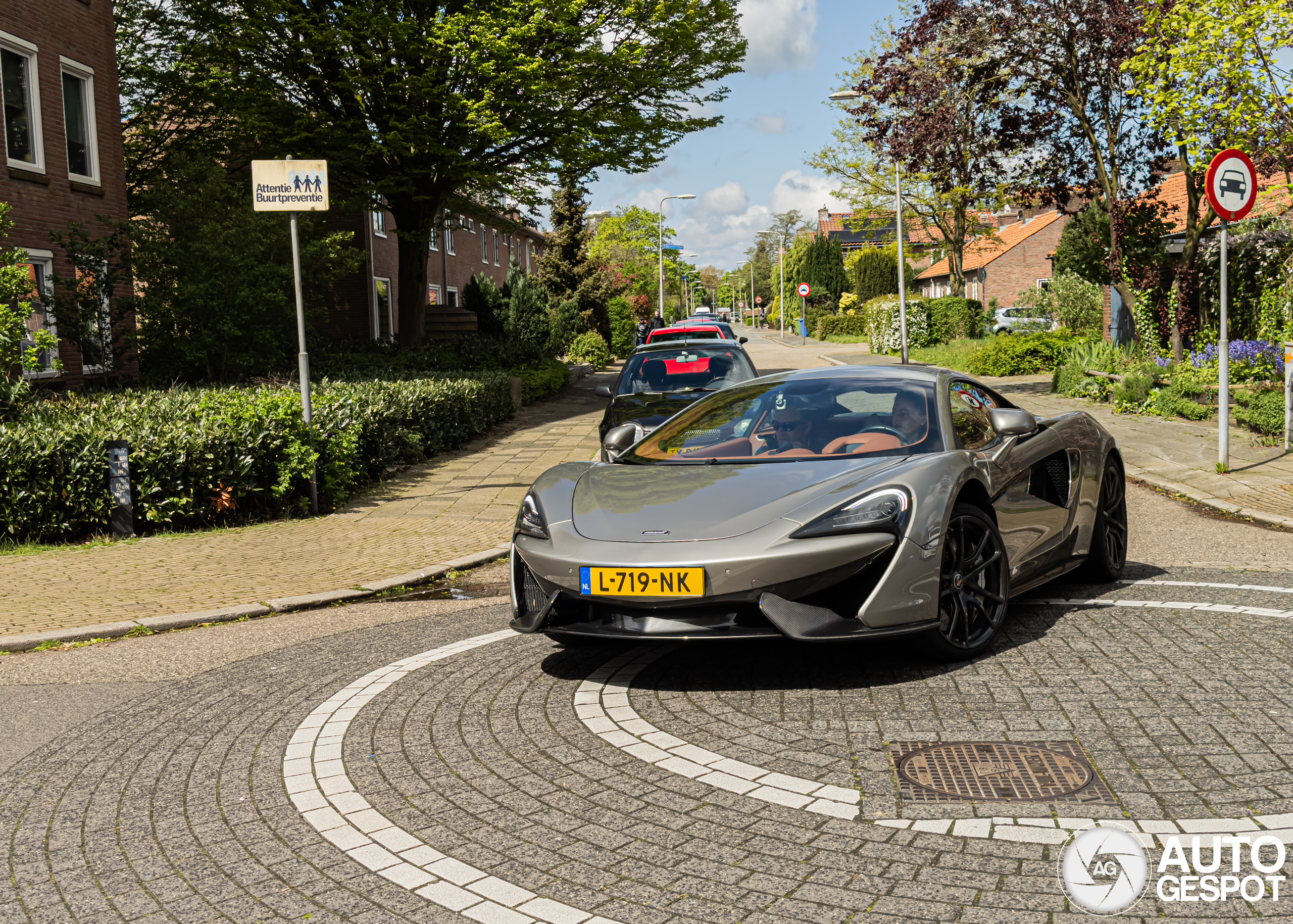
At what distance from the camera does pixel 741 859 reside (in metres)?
3.19

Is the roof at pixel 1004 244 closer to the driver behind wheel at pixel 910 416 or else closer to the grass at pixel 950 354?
the grass at pixel 950 354

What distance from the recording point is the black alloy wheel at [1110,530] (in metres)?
6.62

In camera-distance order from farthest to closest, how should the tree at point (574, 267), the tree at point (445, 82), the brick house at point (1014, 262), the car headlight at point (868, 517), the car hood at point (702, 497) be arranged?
1. the brick house at point (1014, 262)
2. the tree at point (574, 267)
3. the tree at point (445, 82)
4. the car hood at point (702, 497)
5. the car headlight at point (868, 517)

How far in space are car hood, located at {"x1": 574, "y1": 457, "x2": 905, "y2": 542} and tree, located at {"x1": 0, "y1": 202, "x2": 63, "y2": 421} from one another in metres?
7.95

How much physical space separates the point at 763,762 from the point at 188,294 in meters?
14.6

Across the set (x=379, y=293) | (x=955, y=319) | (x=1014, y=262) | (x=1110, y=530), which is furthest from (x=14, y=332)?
(x=1014, y=262)

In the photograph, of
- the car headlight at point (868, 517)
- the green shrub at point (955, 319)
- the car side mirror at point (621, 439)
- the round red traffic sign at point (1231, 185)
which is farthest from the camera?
the green shrub at point (955, 319)

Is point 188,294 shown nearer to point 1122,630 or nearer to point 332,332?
point 1122,630

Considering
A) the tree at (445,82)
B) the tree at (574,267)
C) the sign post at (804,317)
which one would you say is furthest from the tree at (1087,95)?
the sign post at (804,317)

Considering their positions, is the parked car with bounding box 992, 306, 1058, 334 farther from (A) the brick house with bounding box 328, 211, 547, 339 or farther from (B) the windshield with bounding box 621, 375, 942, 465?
(B) the windshield with bounding box 621, 375, 942, 465

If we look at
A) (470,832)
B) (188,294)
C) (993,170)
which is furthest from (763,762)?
(993,170)

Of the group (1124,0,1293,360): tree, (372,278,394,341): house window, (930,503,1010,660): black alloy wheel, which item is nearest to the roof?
(372,278,394,341): house window

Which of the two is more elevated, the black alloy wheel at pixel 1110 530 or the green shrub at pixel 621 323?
the green shrub at pixel 621 323

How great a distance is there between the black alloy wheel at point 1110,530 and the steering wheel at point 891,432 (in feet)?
5.83
